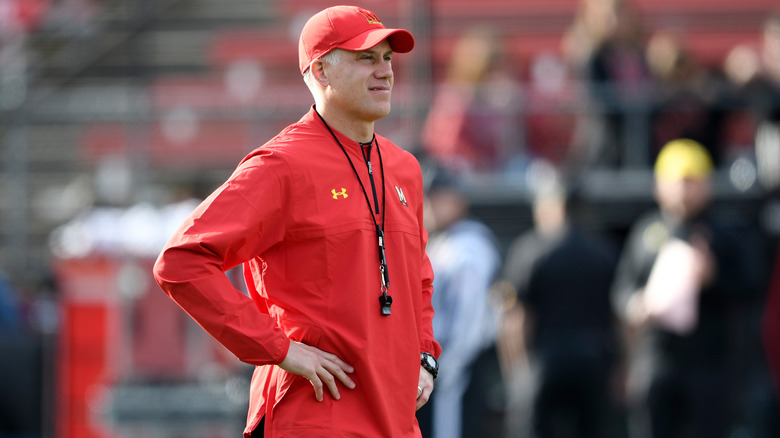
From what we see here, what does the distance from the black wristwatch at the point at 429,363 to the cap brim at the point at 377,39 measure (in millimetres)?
969

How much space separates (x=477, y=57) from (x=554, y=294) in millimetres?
2561

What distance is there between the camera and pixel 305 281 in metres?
3.42

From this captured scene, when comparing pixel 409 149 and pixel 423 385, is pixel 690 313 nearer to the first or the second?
pixel 409 149

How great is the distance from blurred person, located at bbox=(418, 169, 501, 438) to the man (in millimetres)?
3322

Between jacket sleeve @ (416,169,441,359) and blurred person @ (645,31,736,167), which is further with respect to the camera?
blurred person @ (645,31,736,167)

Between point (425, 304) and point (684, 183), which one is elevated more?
point (425, 304)

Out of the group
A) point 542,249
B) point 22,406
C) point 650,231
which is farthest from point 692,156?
point 22,406

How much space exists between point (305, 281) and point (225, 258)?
0.24 meters

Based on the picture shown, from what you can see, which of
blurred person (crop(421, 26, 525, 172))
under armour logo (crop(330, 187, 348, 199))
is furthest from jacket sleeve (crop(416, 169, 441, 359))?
blurred person (crop(421, 26, 525, 172))

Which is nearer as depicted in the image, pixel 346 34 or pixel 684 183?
pixel 346 34

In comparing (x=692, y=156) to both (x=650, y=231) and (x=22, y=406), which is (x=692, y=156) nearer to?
(x=650, y=231)

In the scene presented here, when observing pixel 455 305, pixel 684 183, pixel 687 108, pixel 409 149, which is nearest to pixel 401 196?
pixel 455 305

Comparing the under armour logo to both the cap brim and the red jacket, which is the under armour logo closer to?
the red jacket

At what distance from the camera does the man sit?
3.32m
